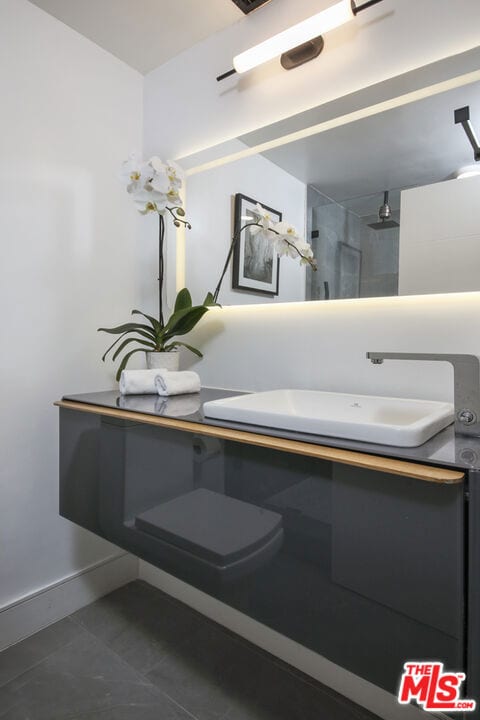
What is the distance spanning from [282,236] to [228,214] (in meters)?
0.30

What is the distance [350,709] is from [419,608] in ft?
2.78

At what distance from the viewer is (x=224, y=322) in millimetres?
1622

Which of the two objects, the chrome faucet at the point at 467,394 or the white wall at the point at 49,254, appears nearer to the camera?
the chrome faucet at the point at 467,394

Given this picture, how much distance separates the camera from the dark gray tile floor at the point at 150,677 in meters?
1.19

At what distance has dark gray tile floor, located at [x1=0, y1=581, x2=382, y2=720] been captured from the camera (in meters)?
1.19

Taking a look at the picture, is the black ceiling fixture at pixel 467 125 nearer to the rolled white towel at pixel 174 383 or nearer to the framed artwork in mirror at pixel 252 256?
the framed artwork in mirror at pixel 252 256

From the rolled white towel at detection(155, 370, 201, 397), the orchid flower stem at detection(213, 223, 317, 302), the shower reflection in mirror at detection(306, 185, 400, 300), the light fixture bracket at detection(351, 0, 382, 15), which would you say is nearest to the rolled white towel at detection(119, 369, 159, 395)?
the rolled white towel at detection(155, 370, 201, 397)

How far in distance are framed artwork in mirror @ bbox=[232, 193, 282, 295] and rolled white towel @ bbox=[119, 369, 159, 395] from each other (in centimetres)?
50

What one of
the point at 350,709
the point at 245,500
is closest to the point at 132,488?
the point at 245,500

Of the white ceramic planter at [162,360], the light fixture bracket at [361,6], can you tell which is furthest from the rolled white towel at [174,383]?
the light fixture bracket at [361,6]

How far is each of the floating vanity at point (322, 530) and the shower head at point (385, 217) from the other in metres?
0.65

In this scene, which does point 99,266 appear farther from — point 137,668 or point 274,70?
point 137,668

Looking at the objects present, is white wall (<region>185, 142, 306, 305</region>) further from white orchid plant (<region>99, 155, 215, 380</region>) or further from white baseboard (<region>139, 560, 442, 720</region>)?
white baseboard (<region>139, 560, 442, 720</region>)

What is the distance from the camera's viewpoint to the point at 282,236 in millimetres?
1426
